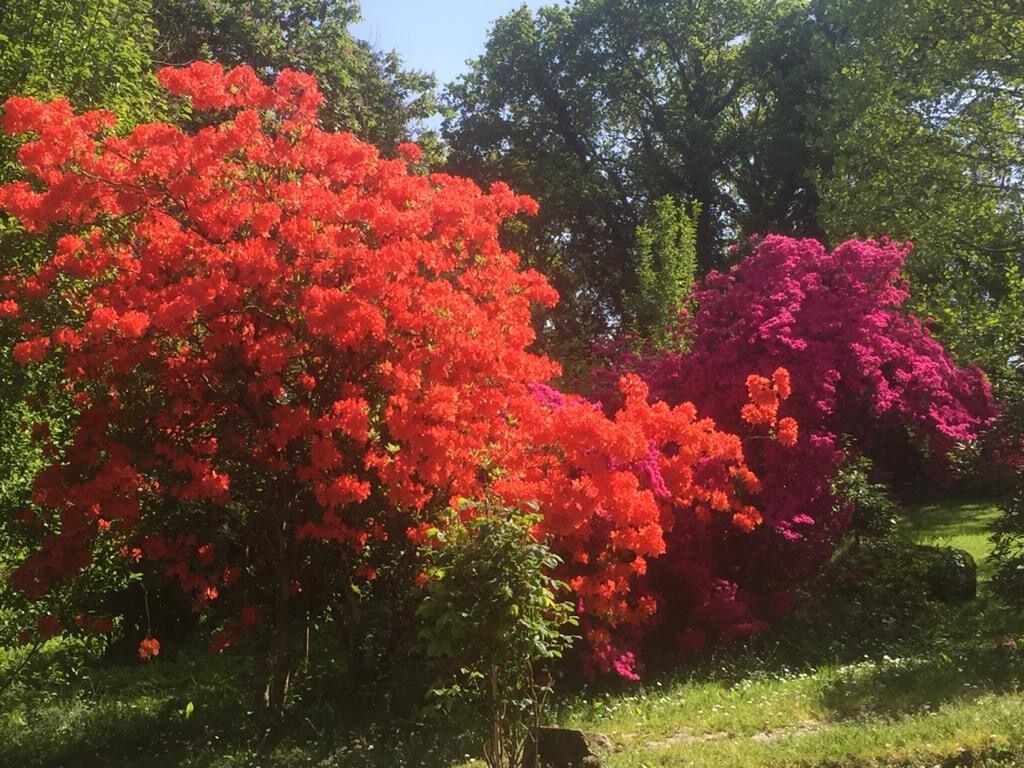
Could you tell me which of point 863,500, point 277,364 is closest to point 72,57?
point 277,364

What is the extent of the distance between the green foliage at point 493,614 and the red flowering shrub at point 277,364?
1.59 m

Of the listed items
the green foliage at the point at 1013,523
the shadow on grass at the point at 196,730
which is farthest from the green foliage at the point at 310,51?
the green foliage at the point at 1013,523

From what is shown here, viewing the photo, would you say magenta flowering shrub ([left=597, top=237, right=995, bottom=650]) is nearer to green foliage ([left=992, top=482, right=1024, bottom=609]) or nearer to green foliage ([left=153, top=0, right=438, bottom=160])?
green foliage ([left=992, top=482, right=1024, bottom=609])

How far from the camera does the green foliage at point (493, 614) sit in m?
4.79

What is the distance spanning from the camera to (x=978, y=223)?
Answer: 13148 mm

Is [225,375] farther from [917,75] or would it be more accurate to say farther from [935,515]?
[935,515]

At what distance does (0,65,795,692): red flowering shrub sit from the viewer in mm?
6434

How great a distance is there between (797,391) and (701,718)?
3917mm

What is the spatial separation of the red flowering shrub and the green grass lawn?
0.74 m

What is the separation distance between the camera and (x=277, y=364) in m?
6.38

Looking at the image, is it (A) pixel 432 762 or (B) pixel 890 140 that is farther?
(B) pixel 890 140

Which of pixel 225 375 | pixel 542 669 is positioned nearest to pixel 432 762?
pixel 542 669

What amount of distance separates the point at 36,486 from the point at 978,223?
12.5 metres

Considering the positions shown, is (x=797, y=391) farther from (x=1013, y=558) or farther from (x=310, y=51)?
(x=310, y=51)
